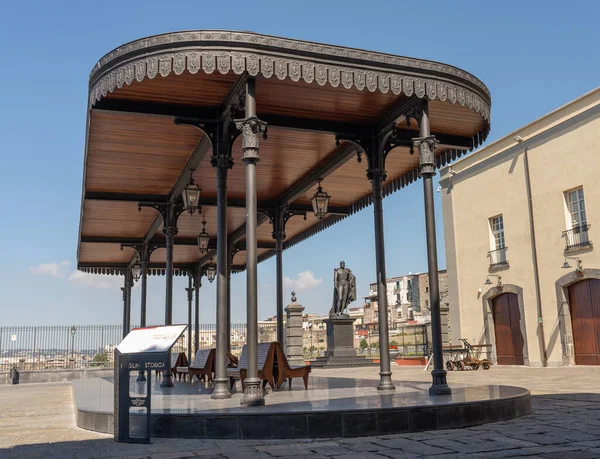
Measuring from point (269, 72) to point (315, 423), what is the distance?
4016 millimetres

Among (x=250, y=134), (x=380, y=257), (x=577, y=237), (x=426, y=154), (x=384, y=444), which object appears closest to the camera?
(x=384, y=444)

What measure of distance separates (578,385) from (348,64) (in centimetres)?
833

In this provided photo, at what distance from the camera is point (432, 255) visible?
8188mm

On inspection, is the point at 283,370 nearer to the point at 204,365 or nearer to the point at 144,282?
the point at 204,365

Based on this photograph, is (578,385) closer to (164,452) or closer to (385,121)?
(385,121)

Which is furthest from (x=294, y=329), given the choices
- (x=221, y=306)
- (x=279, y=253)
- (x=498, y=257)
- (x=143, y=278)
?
(x=221, y=306)

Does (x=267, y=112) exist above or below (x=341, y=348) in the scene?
above

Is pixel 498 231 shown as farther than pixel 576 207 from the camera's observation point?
Yes

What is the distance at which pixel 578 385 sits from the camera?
40.2ft

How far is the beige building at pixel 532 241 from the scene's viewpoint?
1988 centimetres

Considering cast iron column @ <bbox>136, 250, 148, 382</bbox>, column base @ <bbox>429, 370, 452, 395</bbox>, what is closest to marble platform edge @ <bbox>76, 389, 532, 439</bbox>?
column base @ <bbox>429, 370, 452, 395</bbox>

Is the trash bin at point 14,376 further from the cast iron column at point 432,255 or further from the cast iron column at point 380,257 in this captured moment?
the cast iron column at point 432,255

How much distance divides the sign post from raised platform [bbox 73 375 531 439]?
317mm

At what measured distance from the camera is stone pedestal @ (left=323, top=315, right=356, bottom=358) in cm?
2219
